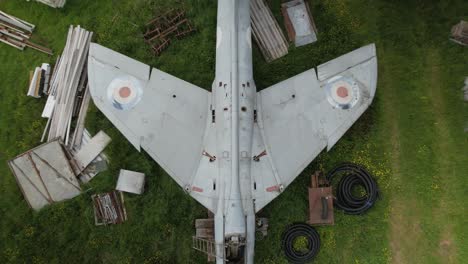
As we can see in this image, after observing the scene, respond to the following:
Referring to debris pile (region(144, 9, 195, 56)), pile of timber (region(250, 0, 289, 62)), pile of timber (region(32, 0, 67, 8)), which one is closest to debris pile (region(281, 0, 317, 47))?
pile of timber (region(250, 0, 289, 62))

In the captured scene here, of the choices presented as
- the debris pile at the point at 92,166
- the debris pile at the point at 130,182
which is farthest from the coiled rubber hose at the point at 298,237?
the debris pile at the point at 92,166

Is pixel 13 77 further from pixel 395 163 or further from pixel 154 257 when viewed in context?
pixel 395 163

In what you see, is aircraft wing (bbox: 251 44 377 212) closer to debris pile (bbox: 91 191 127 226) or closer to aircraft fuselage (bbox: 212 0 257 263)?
aircraft fuselage (bbox: 212 0 257 263)

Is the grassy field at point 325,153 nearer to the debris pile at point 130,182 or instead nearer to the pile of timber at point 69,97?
the debris pile at point 130,182

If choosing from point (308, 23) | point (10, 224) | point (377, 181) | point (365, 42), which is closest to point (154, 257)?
point (10, 224)

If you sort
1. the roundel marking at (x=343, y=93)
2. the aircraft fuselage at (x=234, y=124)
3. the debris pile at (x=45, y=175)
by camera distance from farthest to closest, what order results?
the debris pile at (x=45, y=175) → the roundel marking at (x=343, y=93) → the aircraft fuselage at (x=234, y=124)
